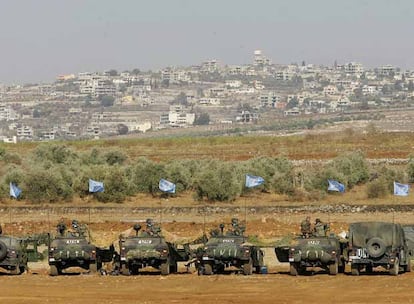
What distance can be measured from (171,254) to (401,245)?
6105mm

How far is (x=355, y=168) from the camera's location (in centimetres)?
7750

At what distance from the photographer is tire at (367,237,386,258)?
32812 millimetres

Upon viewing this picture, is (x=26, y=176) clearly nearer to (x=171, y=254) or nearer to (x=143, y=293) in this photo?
(x=171, y=254)

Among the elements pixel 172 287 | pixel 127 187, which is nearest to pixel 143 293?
pixel 172 287

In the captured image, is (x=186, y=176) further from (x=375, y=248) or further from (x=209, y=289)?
(x=209, y=289)

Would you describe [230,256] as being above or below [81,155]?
above

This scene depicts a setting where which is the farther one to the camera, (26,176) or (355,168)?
(355,168)

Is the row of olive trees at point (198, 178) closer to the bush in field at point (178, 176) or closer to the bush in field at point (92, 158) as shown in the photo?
the bush in field at point (178, 176)

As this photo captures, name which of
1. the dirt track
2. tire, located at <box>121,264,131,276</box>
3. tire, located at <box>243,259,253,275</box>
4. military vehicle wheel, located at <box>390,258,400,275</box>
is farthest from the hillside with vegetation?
military vehicle wheel, located at <box>390,258,400,275</box>

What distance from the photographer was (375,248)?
108 ft

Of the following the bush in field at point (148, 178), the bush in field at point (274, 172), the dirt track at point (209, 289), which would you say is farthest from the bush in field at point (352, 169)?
the dirt track at point (209, 289)

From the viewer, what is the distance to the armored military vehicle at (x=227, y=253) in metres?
33.2

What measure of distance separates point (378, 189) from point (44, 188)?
57.2 ft

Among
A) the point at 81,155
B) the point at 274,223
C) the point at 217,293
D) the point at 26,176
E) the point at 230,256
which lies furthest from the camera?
the point at 81,155
